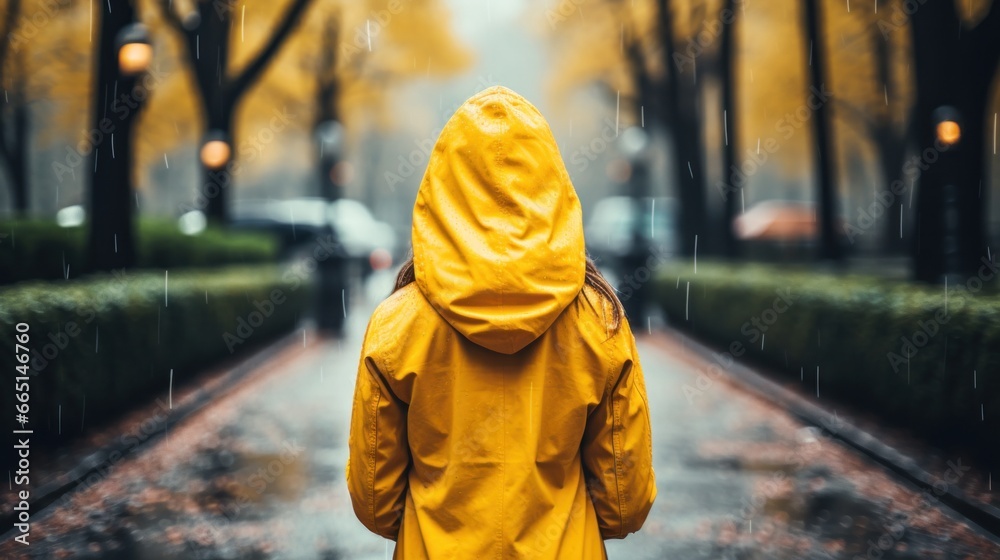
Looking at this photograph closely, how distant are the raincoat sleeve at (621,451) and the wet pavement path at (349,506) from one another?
9.91 ft

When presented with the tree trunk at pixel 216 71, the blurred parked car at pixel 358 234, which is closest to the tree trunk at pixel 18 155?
the blurred parked car at pixel 358 234

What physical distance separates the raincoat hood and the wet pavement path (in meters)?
3.43

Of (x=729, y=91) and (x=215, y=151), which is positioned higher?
(x=729, y=91)

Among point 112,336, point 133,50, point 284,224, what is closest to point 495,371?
point 112,336

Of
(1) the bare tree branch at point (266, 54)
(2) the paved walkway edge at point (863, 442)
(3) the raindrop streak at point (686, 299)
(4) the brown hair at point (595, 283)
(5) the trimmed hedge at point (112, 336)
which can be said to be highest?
(1) the bare tree branch at point (266, 54)

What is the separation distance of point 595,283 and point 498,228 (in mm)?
373

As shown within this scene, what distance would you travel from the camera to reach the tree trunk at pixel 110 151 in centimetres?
958

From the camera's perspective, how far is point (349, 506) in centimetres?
610

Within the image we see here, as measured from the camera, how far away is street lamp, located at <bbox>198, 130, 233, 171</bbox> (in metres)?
15.3

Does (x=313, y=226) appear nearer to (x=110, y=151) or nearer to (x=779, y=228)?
(x=110, y=151)

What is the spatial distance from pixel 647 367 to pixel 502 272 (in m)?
10.6

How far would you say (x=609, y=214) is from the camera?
26.1m

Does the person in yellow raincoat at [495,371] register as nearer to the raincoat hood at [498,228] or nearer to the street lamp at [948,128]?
the raincoat hood at [498,228]

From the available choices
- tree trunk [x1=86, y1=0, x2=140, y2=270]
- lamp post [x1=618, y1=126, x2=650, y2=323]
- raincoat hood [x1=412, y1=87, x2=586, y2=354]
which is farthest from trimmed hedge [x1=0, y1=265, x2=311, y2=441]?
lamp post [x1=618, y1=126, x2=650, y2=323]
